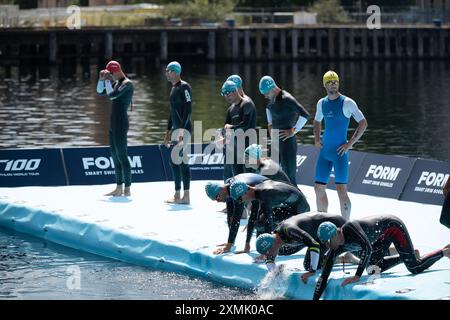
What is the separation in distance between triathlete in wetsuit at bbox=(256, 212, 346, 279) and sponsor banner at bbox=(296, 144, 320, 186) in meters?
6.56

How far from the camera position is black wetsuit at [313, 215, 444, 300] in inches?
544

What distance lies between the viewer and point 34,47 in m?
74.5

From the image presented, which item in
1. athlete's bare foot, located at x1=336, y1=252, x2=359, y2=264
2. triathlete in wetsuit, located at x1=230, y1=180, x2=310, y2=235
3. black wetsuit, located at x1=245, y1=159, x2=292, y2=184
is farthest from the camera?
black wetsuit, located at x1=245, y1=159, x2=292, y2=184

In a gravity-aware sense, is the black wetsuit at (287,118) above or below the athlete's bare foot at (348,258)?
above

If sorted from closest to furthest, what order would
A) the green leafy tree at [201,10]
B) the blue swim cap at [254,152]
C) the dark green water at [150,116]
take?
the dark green water at [150,116], the blue swim cap at [254,152], the green leafy tree at [201,10]

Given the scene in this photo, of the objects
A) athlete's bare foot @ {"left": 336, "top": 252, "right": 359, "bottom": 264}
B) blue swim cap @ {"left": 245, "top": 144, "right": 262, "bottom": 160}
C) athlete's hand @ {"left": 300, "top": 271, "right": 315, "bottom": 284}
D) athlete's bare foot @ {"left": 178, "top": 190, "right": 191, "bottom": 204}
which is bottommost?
athlete's hand @ {"left": 300, "top": 271, "right": 315, "bottom": 284}

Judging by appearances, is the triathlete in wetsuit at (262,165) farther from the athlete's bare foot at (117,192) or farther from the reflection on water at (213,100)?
the reflection on water at (213,100)

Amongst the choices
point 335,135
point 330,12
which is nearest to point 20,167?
point 335,135

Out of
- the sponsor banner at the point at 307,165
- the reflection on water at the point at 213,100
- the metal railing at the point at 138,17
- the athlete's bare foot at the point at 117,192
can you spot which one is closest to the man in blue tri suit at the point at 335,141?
the sponsor banner at the point at 307,165

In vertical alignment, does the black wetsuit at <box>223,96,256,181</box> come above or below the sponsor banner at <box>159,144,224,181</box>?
above

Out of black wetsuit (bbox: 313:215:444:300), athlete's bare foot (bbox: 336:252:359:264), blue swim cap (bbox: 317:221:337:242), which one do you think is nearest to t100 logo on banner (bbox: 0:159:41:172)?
athlete's bare foot (bbox: 336:252:359:264)

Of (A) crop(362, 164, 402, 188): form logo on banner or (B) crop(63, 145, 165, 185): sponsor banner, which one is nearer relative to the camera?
(A) crop(362, 164, 402, 188): form logo on banner

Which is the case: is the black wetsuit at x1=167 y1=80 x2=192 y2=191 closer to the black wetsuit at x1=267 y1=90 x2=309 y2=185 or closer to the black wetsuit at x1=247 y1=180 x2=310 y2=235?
the black wetsuit at x1=267 y1=90 x2=309 y2=185

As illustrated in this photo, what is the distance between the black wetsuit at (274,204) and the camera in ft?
50.6
